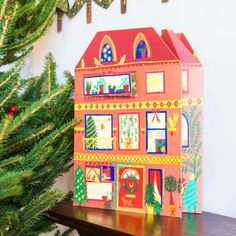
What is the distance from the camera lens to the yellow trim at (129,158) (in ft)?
2.37

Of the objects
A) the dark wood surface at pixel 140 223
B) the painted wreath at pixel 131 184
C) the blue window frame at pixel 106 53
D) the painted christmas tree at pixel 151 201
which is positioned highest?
the blue window frame at pixel 106 53

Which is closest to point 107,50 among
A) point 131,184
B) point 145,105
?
point 145,105

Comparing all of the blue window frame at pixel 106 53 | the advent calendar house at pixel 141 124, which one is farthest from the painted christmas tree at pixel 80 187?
the blue window frame at pixel 106 53

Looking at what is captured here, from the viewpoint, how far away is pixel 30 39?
3.03 ft

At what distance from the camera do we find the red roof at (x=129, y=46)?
730mm

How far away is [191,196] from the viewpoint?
0.74 m

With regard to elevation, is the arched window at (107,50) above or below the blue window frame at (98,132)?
above

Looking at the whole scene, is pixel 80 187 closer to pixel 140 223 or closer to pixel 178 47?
pixel 140 223

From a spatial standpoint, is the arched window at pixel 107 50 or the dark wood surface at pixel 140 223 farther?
the arched window at pixel 107 50

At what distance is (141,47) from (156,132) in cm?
17

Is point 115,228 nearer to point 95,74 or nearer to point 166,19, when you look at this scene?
point 95,74

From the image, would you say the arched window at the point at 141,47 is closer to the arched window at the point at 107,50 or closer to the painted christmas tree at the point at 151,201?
the arched window at the point at 107,50

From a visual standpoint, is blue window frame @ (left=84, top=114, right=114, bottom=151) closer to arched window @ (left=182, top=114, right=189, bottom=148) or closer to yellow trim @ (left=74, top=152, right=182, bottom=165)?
yellow trim @ (left=74, top=152, right=182, bottom=165)

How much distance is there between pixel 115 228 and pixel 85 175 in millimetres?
180
